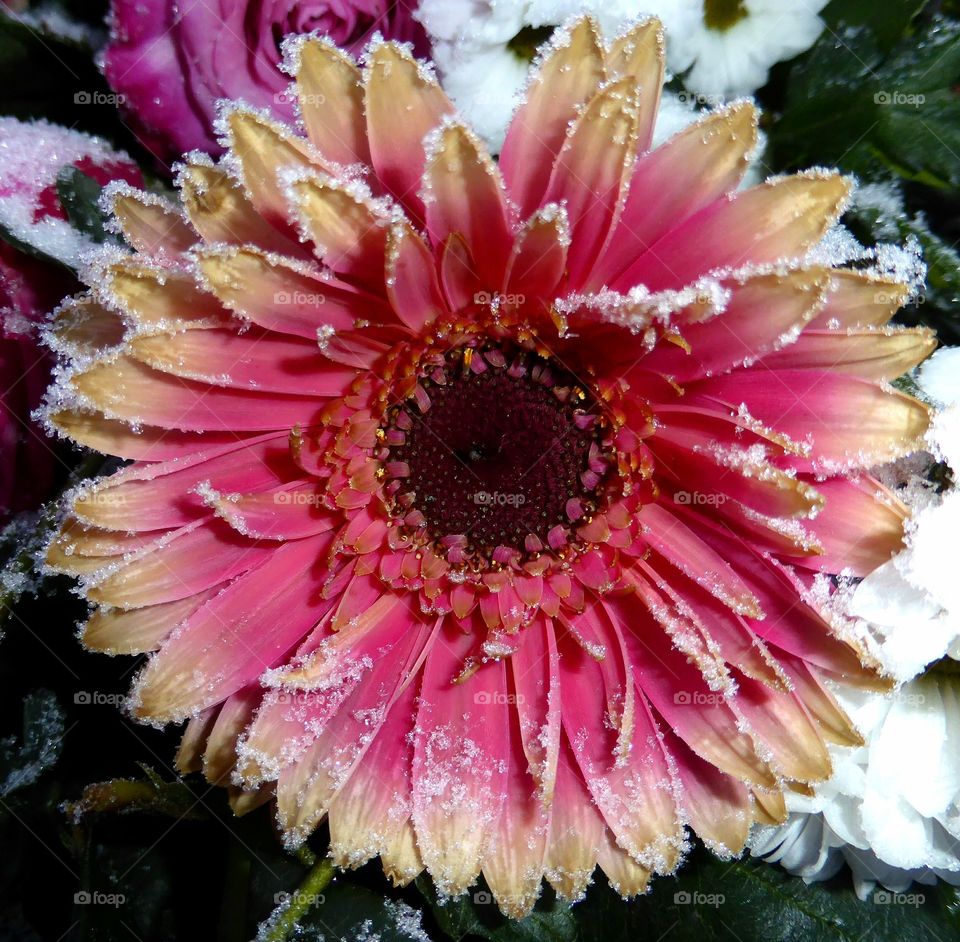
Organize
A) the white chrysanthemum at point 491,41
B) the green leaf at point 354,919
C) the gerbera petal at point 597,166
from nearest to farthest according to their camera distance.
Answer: the gerbera petal at point 597,166 < the white chrysanthemum at point 491,41 < the green leaf at point 354,919

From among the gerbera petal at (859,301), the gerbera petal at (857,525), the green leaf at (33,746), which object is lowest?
the green leaf at (33,746)

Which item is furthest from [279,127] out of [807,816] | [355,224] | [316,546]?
[807,816]

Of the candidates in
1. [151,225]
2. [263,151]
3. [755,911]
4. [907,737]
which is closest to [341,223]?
[263,151]

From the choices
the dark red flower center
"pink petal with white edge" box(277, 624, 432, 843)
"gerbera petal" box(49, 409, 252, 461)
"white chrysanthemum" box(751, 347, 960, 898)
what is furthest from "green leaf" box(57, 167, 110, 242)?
"white chrysanthemum" box(751, 347, 960, 898)

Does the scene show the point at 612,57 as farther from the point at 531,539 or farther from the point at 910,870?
the point at 910,870

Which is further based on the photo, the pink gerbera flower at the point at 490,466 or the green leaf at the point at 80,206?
the green leaf at the point at 80,206

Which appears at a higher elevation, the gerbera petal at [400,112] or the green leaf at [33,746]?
the gerbera petal at [400,112]

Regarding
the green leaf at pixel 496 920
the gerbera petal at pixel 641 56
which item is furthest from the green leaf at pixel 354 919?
the gerbera petal at pixel 641 56

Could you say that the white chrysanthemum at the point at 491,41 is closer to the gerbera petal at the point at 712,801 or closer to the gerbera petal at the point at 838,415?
the gerbera petal at the point at 838,415
